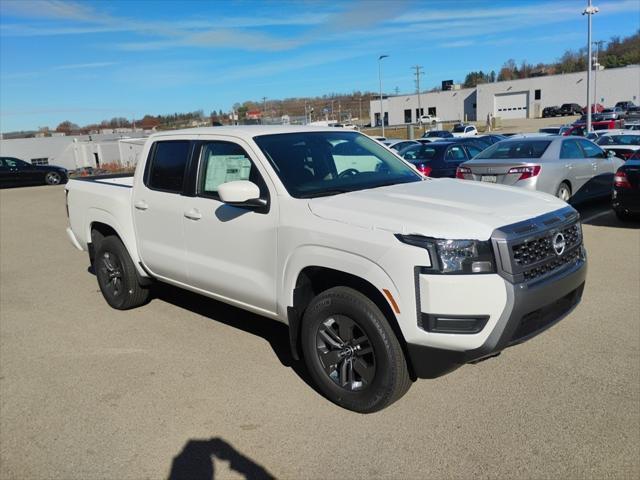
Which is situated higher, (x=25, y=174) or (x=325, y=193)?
(x=325, y=193)

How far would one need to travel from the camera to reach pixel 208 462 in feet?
10.8

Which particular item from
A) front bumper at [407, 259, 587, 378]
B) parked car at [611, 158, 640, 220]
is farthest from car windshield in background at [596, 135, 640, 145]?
front bumper at [407, 259, 587, 378]

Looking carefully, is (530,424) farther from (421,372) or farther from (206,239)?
(206,239)

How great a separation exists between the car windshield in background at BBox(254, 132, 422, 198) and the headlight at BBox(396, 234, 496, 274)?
3.73ft

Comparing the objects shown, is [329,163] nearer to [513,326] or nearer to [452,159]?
[513,326]

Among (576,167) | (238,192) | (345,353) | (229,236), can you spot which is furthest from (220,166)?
(576,167)

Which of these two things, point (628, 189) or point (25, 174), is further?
point (25, 174)

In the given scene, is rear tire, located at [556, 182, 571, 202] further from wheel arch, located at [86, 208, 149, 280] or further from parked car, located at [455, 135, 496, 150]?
wheel arch, located at [86, 208, 149, 280]

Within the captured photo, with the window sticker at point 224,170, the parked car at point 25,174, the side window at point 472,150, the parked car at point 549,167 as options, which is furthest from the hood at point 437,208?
the parked car at point 25,174

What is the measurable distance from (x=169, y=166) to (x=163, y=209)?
412 millimetres

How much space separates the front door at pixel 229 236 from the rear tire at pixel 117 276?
120 centimetres

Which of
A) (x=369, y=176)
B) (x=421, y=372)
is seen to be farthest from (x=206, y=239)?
(x=421, y=372)

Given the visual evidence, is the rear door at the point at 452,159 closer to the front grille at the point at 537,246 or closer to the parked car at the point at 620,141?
the parked car at the point at 620,141

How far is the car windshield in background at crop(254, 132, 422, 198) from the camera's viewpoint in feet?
13.8
